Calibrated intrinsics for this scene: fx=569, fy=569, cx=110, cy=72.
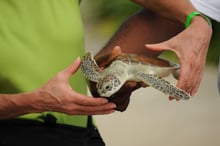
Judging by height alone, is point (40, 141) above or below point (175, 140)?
above

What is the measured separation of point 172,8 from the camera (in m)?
0.90

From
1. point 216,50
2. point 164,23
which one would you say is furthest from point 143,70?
point 216,50

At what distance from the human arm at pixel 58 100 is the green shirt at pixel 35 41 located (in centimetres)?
5

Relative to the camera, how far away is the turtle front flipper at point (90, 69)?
0.73m

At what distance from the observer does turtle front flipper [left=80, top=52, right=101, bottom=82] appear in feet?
2.39

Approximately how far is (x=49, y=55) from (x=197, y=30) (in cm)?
22

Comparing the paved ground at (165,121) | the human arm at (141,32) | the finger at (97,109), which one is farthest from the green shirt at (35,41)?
the paved ground at (165,121)

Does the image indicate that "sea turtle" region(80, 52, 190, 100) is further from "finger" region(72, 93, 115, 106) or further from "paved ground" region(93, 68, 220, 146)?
"paved ground" region(93, 68, 220, 146)

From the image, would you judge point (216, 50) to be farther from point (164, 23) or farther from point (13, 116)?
point (13, 116)

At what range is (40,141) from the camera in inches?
31.9

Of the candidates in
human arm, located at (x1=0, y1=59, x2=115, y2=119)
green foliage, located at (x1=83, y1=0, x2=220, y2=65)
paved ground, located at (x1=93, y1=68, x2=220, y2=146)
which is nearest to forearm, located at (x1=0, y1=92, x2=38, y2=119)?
human arm, located at (x1=0, y1=59, x2=115, y2=119)

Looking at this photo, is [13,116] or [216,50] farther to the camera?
[216,50]

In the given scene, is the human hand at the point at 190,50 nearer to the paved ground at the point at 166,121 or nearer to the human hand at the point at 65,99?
the human hand at the point at 65,99

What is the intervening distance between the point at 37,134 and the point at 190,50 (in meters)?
0.25
